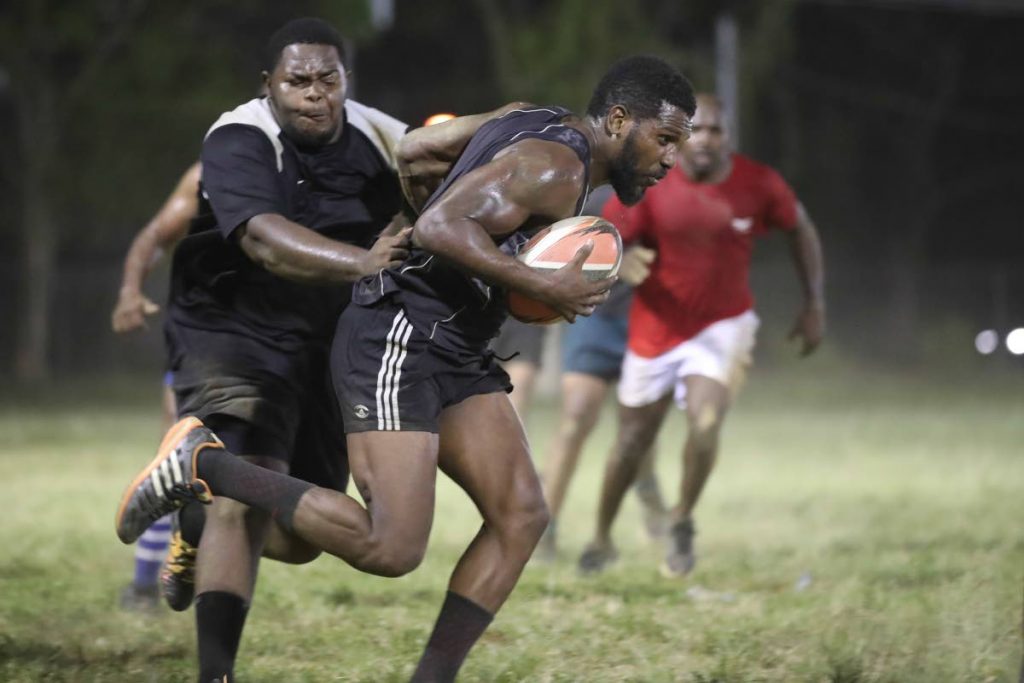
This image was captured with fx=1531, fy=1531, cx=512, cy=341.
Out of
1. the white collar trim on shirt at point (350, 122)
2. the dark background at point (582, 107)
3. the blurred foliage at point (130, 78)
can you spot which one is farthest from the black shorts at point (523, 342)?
the blurred foliage at point (130, 78)

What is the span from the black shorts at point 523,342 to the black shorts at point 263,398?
10.6 ft

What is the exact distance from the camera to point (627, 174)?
493 cm

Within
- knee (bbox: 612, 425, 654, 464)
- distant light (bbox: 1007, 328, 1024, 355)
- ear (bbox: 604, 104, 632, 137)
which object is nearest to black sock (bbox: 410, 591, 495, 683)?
ear (bbox: 604, 104, 632, 137)

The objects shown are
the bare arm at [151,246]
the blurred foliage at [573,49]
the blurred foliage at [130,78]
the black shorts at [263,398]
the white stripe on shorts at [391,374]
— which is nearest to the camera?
the white stripe on shorts at [391,374]

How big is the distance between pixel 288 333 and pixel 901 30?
35.8 metres

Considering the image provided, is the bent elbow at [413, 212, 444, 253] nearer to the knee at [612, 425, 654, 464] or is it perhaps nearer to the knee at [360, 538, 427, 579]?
the knee at [360, 538, 427, 579]

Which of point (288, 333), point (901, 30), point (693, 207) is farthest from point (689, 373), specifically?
point (901, 30)

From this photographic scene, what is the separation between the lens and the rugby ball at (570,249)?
463 cm

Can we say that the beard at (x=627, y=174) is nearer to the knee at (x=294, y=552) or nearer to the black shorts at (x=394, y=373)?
the black shorts at (x=394, y=373)

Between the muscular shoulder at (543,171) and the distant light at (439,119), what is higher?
the distant light at (439,119)

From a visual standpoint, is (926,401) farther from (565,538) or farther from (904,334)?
(565,538)

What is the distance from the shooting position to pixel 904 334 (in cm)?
3088

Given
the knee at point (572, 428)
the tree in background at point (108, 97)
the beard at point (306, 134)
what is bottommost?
the knee at point (572, 428)

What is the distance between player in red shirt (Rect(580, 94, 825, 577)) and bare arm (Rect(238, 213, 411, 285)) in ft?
9.75
